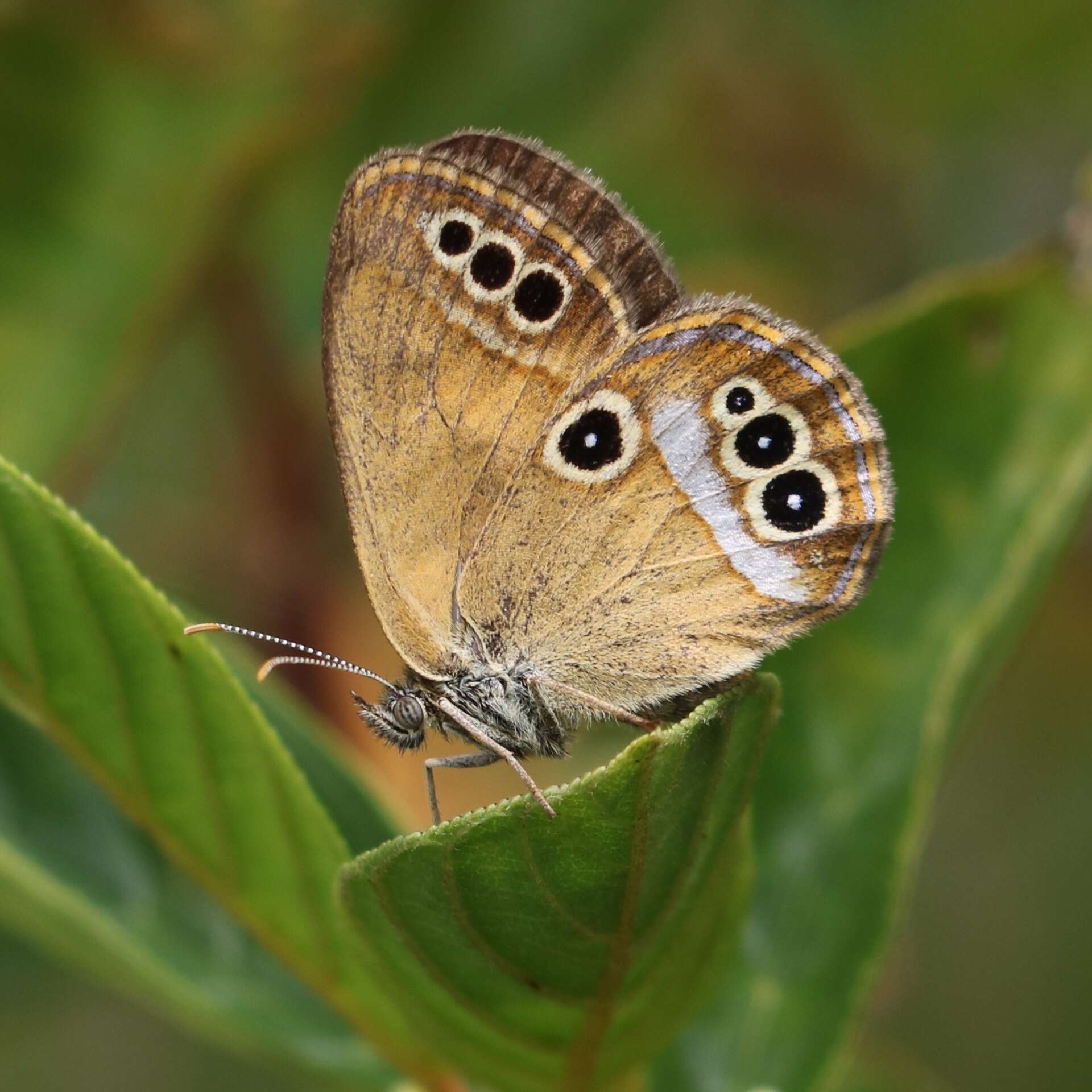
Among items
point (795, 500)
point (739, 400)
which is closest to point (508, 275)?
point (739, 400)

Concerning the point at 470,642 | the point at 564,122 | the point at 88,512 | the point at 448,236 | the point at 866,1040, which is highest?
the point at 564,122

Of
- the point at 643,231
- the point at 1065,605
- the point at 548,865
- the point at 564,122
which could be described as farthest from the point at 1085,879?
the point at 548,865

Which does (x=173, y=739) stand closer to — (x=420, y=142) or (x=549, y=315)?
(x=549, y=315)

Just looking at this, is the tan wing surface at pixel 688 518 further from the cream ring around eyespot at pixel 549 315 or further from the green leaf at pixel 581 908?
the green leaf at pixel 581 908

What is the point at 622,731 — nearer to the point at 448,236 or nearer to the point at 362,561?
the point at 362,561

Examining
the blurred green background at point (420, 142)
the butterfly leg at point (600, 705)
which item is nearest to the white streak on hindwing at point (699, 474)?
the butterfly leg at point (600, 705)

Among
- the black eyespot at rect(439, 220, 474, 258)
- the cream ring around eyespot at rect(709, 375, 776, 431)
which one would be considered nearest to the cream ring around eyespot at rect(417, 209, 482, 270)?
the black eyespot at rect(439, 220, 474, 258)

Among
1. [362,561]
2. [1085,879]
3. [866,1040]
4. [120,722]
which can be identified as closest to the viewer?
[120,722]

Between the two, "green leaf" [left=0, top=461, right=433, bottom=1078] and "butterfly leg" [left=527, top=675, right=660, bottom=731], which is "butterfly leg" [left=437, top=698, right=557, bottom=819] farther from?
"green leaf" [left=0, top=461, right=433, bottom=1078]
